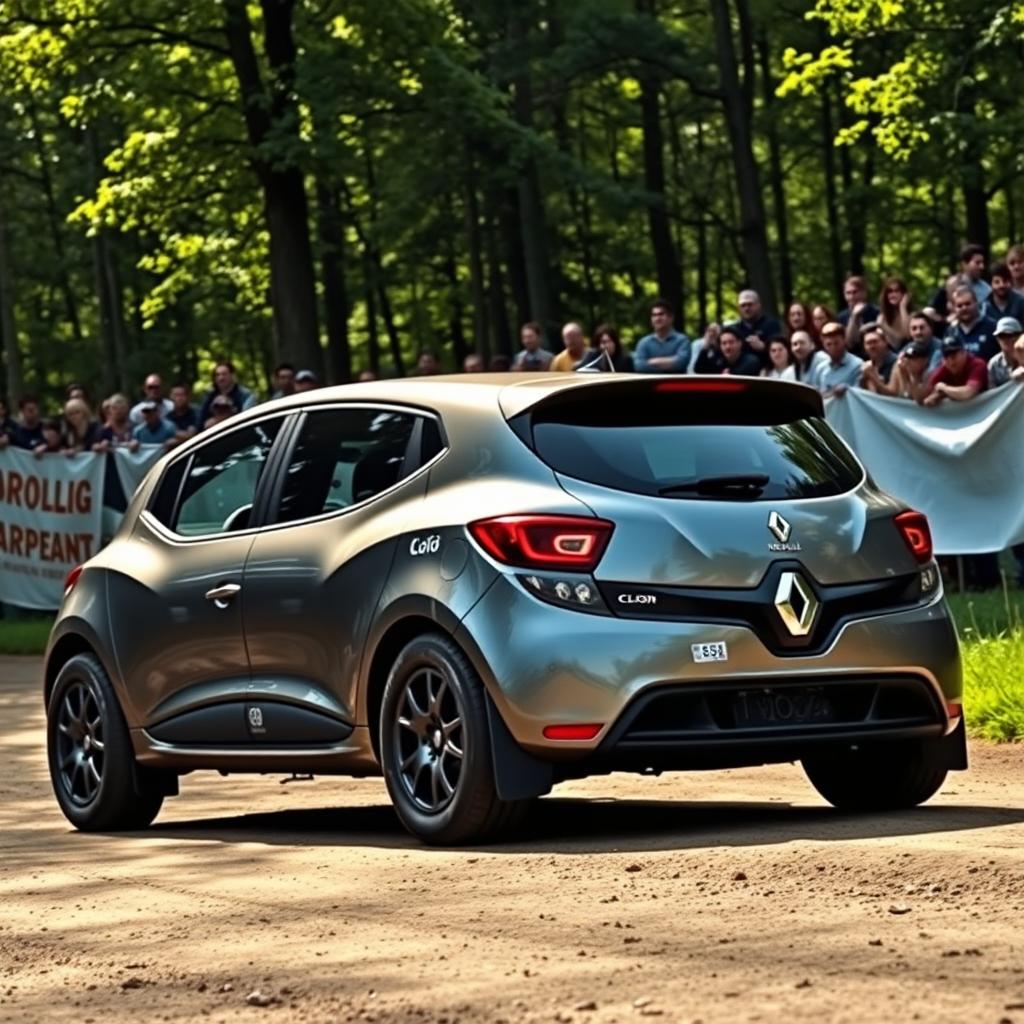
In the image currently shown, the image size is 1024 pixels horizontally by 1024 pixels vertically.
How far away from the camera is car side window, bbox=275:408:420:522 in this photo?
33.0ft

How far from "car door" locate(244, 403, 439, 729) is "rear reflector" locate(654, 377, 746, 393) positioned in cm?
87

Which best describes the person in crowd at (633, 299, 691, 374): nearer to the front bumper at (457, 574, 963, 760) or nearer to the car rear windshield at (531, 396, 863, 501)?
the car rear windshield at (531, 396, 863, 501)

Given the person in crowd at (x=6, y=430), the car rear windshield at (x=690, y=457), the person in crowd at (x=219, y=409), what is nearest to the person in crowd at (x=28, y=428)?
the person in crowd at (x=6, y=430)

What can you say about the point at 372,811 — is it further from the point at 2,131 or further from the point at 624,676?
the point at 2,131

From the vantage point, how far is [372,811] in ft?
37.9

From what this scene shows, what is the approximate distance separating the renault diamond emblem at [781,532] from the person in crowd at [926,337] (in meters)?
10.2

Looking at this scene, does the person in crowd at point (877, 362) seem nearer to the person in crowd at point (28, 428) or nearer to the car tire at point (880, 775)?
the car tire at point (880, 775)

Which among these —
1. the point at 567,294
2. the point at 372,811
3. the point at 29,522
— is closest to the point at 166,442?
the point at 29,522

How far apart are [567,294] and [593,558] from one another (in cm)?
4223

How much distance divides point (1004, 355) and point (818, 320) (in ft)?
8.42

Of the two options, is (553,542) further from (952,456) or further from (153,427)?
(153,427)

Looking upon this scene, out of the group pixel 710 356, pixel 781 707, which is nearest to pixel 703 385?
pixel 781 707

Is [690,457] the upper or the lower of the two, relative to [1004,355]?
upper

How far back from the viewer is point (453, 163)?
41.2 meters
